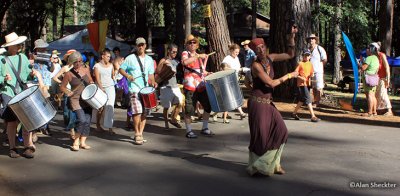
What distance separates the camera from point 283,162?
21.6 ft

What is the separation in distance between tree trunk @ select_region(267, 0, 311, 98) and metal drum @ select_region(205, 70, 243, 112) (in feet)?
19.3

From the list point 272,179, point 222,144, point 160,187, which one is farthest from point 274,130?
point 222,144

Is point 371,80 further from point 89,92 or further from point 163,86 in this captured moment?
point 89,92

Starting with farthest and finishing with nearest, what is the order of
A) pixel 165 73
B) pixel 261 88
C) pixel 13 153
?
pixel 165 73 < pixel 13 153 < pixel 261 88

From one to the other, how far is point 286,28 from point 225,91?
6.30m

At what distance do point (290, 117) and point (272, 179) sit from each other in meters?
4.98

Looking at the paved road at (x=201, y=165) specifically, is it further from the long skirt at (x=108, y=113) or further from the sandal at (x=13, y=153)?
the long skirt at (x=108, y=113)

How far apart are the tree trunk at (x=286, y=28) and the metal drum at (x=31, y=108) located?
25.3 ft

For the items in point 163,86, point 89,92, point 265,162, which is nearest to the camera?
point 265,162

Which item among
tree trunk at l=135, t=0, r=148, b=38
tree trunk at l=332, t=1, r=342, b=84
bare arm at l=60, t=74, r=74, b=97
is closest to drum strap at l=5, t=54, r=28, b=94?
bare arm at l=60, t=74, r=74, b=97

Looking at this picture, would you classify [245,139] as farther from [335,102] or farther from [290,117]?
[335,102]

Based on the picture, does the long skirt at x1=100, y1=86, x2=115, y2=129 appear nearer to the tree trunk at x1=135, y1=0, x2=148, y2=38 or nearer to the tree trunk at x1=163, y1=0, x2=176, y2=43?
the tree trunk at x1=135, y1=0, x2=148, y2=38

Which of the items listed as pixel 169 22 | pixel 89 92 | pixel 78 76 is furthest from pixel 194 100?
pixel 169 22

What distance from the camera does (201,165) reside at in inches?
255
